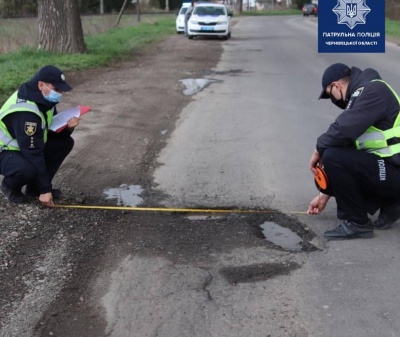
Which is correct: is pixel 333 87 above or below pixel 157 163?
above

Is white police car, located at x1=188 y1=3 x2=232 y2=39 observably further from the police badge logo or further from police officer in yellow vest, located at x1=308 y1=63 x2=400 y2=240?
police officer in yellow vest, located at x1=308 y1=63 x2=400 y2=240

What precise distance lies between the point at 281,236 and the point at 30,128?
2.28 meters

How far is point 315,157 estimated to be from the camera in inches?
196

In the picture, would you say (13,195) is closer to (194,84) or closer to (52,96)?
(52,96)

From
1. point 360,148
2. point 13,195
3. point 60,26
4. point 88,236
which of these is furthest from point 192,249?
point 60,26

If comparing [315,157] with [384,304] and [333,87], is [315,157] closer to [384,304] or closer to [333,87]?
[333,87]

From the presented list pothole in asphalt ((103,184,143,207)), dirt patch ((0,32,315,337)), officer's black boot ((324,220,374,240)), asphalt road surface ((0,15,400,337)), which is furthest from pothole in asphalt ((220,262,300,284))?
pothole in asphalt ((103,184,143,207))

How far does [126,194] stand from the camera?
602 centimetres

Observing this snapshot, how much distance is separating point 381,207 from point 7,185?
3247 millimetres

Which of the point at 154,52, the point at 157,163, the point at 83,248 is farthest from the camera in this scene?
the point at 154,52

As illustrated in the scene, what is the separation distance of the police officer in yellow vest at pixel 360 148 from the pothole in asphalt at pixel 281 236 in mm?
258

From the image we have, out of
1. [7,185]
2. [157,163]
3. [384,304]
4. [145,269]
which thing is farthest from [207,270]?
[157,163]

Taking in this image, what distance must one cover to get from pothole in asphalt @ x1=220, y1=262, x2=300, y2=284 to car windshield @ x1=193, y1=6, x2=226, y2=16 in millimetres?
25670

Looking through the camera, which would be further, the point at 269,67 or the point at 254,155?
the point at 269,67
